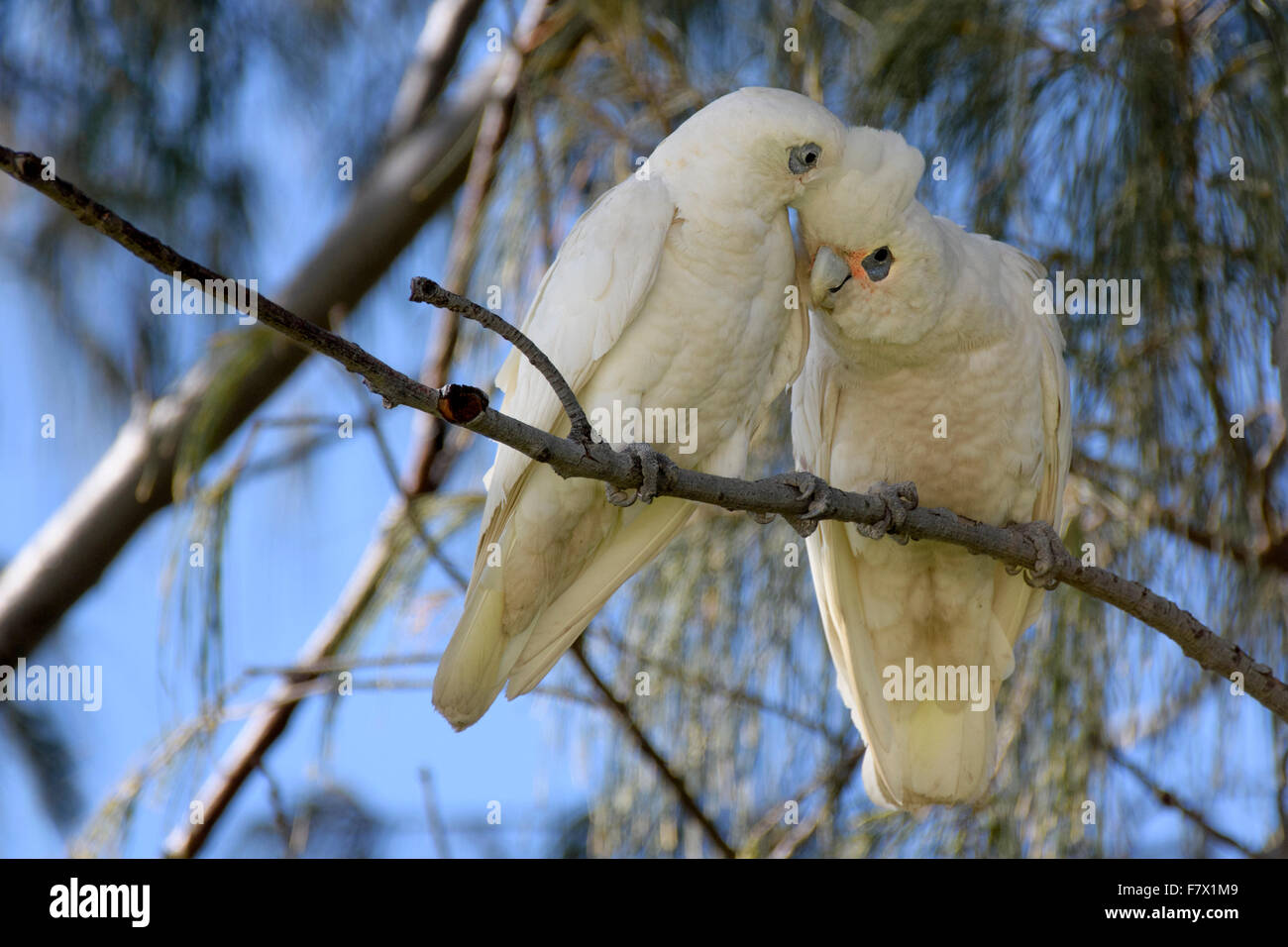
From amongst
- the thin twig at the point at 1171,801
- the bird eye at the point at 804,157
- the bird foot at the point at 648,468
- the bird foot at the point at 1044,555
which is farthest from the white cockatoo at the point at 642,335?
the thin twig at the point at 1171,801

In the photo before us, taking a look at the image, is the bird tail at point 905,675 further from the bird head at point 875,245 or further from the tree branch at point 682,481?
the bird head at point 875,245

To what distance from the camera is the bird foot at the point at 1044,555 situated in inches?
78.0

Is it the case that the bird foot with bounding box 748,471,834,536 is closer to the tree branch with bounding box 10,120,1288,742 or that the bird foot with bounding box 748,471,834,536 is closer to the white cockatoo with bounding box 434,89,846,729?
the tree branch with bounding box 10,120,1288,742

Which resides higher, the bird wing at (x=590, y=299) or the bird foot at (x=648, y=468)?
the bird wing at (x=590, y=299)

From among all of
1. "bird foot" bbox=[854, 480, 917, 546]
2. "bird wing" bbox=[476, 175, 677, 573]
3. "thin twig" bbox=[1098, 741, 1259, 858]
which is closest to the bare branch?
"bird wing" bbox=[476, 175, 677, 573]

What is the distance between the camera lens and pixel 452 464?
2.89 metres

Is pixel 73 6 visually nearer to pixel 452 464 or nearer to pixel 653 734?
pixel 452 464

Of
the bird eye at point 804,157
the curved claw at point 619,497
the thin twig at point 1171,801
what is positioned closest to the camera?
the curved claw at point 619,497

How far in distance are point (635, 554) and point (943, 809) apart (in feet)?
2.58

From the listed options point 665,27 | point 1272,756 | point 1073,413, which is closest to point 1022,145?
point 1073,413

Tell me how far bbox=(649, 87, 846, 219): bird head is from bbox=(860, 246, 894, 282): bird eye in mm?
135

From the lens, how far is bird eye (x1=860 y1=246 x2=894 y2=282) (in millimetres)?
1942

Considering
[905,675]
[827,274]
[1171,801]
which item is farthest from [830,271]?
[1171,801]
